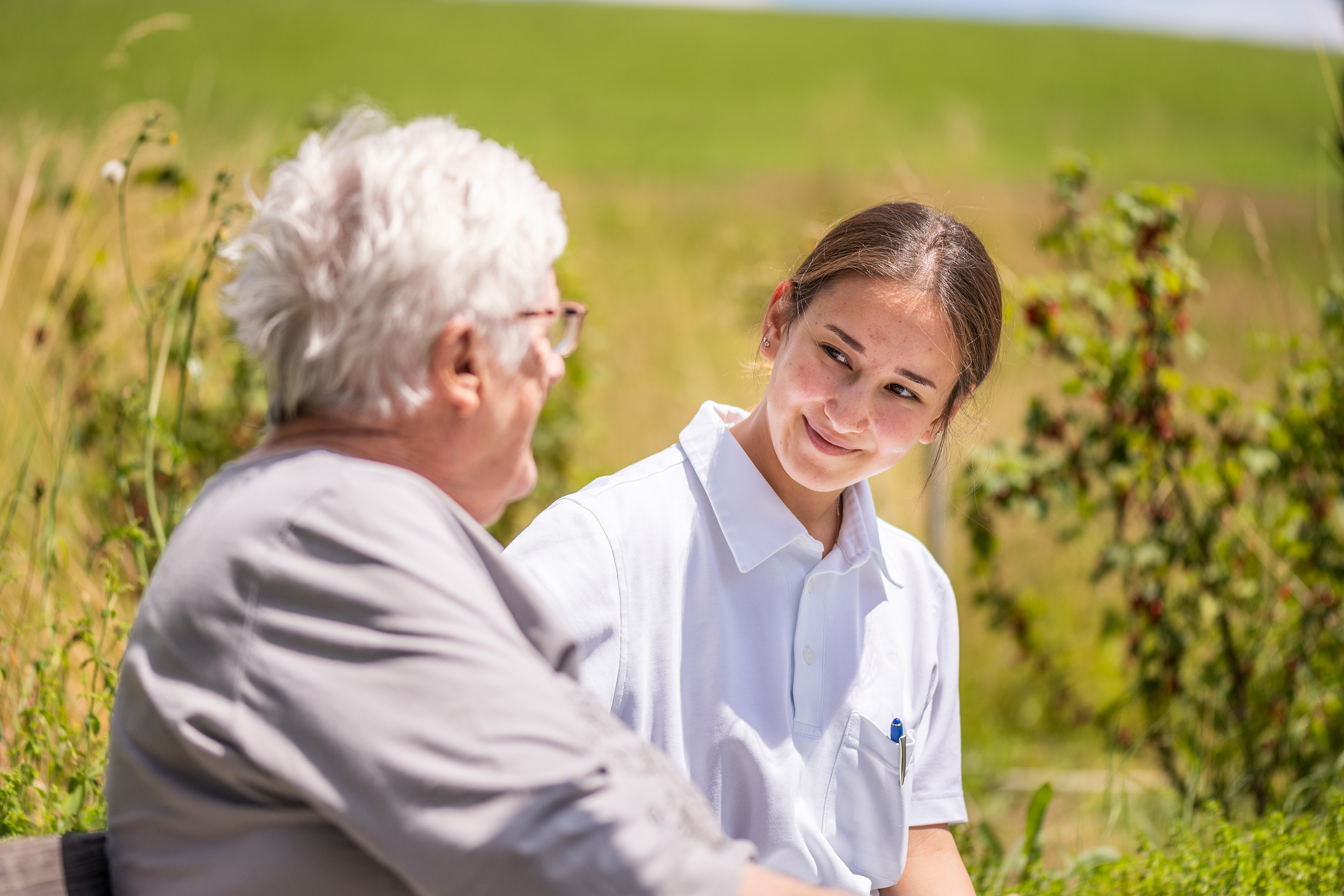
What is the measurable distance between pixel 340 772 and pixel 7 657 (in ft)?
5.68

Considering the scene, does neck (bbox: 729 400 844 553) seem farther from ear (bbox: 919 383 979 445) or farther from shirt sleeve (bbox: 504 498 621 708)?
shirt sleeve (bbox: 504 498 621 708)

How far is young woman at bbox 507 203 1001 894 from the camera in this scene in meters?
1.64

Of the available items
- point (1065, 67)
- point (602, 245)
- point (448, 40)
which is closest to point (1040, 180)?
point (602, 245)

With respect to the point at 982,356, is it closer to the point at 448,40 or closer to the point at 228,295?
the point at 228,295

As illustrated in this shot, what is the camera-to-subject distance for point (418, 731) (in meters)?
0.95

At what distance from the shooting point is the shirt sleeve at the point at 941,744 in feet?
6.10

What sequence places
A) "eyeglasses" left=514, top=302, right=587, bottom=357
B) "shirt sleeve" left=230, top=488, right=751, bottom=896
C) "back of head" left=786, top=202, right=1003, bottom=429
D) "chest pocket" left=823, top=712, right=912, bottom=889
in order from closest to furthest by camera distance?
"shirt sleeve" left=230, top=488, right=751, bottom=896 < "eyeglasses" left=514, top=302, right=587, bottom=357 < "chest pocket" left=823, top=712, right=912, bottom=889 < "back of head" left=786, top=202, right=1003, bottom=429

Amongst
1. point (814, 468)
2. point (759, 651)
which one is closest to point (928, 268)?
point (814, 468)

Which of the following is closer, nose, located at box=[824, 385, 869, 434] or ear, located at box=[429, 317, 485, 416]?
ear, located at box=[429, 317, 485, 416]

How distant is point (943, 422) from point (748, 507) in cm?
44

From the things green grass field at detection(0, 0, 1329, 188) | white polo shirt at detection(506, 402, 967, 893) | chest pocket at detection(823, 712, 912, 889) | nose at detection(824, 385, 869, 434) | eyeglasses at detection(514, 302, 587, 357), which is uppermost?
green grass field at detection(0, 0, 1329, 188)

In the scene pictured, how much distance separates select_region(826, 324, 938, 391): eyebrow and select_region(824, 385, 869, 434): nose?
0.23ft

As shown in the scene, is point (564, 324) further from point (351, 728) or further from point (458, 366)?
point (351, 728)

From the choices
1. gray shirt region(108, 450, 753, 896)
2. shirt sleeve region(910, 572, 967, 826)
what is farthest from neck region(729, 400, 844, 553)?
gray shirt region(108, 450, 753, 896)
